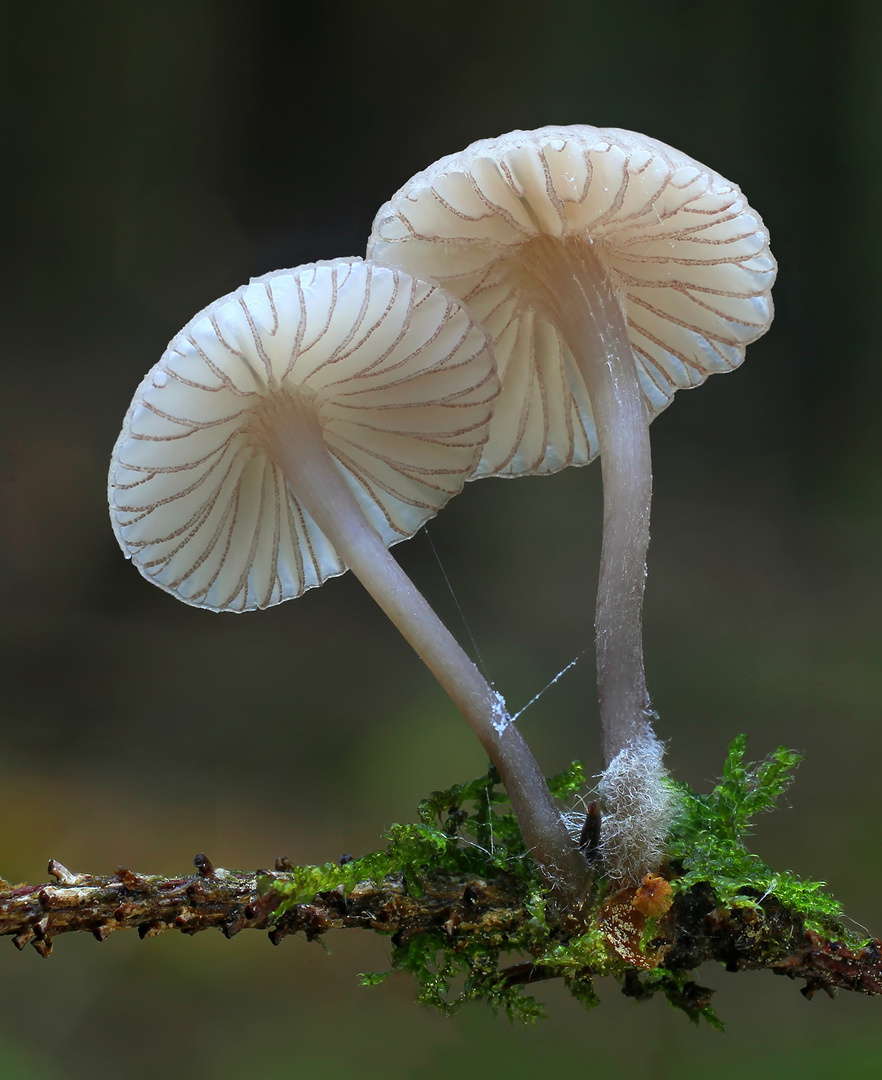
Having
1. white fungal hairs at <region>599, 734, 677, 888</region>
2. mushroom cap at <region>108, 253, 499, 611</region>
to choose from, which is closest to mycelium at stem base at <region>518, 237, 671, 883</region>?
white fungal hairs at <region>599, 734, 677, 888</region>

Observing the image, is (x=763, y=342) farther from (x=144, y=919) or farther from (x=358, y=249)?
(x=144, y=919)

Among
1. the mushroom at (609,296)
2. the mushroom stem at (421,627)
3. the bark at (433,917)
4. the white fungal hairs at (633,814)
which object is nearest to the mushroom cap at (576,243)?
the mushroom at (609,296)

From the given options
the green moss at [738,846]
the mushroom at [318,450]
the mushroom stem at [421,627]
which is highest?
the mushroom at [318,450]

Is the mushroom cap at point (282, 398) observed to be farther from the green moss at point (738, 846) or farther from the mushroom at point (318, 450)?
the green moss at point (738, 846)

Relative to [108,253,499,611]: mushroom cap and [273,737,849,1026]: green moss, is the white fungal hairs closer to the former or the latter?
[273,737,849,1026]: green moss

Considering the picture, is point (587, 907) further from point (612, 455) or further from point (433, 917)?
point (612, 455)

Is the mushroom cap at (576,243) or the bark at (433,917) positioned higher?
the mushroom cap at (576,243)

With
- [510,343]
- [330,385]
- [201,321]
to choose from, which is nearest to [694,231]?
[510,343]

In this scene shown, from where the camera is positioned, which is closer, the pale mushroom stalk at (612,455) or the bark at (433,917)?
the bark at (433,917)
